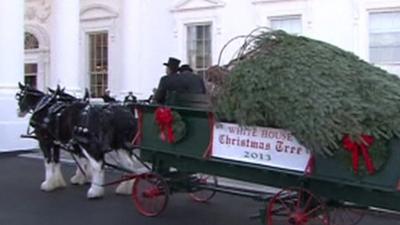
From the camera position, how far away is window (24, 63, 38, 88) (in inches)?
817

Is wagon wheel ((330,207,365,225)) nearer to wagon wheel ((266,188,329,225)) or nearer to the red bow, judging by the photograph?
wagon wheel ((266,188,329,225))

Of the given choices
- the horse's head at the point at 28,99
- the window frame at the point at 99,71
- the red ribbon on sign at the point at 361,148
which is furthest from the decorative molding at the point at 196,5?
the red ribbon on sign at the point at 361,148

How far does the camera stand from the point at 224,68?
6.67 m

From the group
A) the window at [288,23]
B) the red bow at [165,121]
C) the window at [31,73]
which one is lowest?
the red bow at [165,121]

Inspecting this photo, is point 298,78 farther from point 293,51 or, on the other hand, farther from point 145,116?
point 145,116

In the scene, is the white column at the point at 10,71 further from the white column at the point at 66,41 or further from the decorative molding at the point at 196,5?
the decorative molding at the point at 196,5

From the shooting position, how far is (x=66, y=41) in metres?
17.1

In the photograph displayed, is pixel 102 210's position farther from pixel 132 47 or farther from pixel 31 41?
pixel 31 41

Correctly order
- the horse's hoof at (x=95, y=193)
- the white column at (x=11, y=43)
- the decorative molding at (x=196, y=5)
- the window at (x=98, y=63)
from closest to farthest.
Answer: the horse's hoof at (x=95, y=193), the white column at (x=11, y=43), the decorative molding at (x=196, y=5), the window at (x=98, y=63)

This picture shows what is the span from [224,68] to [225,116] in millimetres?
551

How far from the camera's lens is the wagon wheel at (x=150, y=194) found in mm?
7777

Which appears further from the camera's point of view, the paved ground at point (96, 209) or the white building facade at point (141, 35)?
the white building facade at point (141, 35)

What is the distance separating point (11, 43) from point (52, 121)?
22.6ft

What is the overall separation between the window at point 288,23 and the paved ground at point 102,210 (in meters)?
8.05
